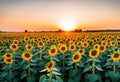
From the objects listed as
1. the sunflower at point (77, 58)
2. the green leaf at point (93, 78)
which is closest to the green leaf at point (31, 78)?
the sunflower at point (77, 58)

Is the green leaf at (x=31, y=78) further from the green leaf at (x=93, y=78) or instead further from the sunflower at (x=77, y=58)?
the green leaf at (x=93, y=78)

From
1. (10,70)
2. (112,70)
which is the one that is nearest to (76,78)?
(112,70)

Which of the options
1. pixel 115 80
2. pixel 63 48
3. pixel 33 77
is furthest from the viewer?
pixel 63 48

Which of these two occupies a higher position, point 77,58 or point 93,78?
point 77,58

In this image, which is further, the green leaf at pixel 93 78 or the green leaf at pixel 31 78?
the green leaf at pixel 31 78

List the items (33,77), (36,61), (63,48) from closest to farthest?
1. (33,77)
2. (36,61)
3. (63,48)

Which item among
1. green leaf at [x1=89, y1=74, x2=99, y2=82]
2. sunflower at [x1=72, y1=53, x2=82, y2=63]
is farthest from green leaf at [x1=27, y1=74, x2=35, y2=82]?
green leaf at [x1=89, y1=74, x2=99, y2=82]

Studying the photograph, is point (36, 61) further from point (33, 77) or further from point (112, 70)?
point (112, 70)

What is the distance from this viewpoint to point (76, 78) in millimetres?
7070

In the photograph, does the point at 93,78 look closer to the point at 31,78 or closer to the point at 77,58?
the point at 77,58

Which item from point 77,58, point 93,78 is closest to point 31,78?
point 77,58

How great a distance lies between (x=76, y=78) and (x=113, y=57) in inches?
35.1

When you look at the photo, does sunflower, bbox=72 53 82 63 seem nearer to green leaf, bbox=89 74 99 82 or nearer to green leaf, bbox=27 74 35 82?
green leaf, bbox=89 74 99 82

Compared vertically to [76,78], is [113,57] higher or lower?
higher
